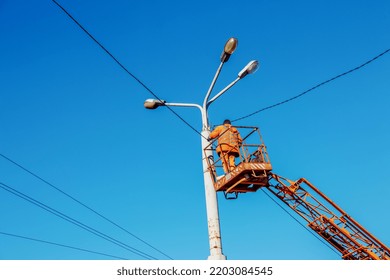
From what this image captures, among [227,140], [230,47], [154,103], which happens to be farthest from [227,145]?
[230,47]

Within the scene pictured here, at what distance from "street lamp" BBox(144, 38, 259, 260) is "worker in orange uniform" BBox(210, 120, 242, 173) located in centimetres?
214

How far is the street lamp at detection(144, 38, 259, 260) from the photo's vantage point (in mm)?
8242

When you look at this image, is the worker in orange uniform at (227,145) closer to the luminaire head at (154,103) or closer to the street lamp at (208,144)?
the street lamp at (208,144)

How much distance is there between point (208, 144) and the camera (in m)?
9.41

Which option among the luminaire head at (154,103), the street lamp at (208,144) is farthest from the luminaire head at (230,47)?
the luminaire head at (154,103)

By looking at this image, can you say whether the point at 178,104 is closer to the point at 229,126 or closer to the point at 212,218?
the point at 229,126

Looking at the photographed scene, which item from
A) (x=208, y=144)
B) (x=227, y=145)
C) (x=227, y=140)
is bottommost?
(x=208, y=144)

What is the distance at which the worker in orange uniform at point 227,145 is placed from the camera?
12266 millimetres

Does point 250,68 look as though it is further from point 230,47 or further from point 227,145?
point 227,145

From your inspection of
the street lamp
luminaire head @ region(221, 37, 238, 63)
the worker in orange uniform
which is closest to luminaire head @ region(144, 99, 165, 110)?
the street lamp

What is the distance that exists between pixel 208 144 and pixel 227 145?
2952 mm
